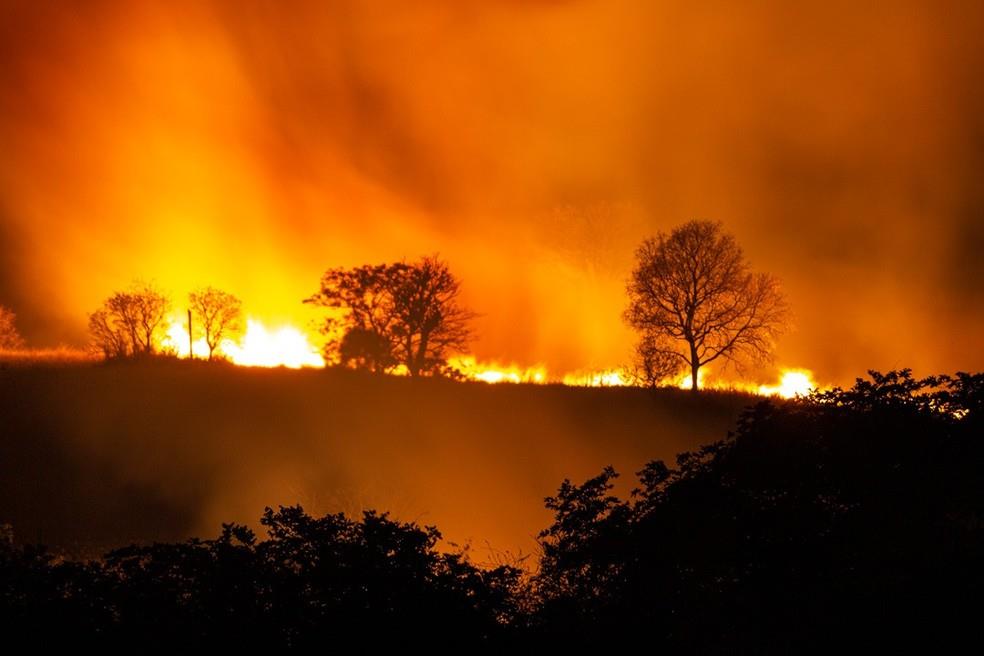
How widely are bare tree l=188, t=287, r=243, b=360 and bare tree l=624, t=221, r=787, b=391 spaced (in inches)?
1642

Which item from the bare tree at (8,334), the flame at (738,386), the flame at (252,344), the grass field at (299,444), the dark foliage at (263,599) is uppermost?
the bare tree at (8,334)

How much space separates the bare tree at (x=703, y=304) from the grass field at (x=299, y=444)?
311 cm

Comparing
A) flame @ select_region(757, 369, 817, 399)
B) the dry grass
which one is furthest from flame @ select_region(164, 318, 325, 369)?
flame @ select_region(757, 369, 817, 399)

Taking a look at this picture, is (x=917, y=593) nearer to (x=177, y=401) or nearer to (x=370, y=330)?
(x=177, y=401)

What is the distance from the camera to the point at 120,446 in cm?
4275

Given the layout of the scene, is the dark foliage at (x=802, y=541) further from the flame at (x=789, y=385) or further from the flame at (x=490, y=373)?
the flame at (x=490, y=373)

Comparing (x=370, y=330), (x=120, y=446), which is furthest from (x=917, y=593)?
(x=370, y=330)

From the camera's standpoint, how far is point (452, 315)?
214 feet

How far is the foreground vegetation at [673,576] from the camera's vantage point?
1062cm

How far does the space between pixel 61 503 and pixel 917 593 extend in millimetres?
35362

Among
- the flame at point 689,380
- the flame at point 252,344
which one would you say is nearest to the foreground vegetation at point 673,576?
the flame at point 689,380

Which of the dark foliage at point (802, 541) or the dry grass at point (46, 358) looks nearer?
the dark foliage at point (802, 541)

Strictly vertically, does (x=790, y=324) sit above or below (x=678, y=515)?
above

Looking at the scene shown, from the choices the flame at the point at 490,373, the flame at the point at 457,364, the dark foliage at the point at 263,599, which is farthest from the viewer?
the flame at the point at 490,373
